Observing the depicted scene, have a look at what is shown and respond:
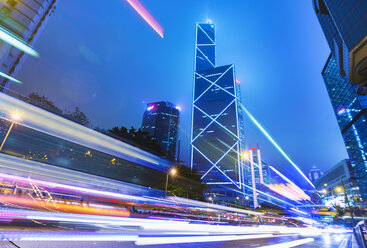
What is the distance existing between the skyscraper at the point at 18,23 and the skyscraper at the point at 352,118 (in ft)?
230

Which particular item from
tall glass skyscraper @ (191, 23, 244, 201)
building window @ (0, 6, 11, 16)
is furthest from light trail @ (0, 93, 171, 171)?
tall glass skyscraper @ (191, 23, 244, 201)

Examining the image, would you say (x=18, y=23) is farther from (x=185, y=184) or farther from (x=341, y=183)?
(x=341, y=183)

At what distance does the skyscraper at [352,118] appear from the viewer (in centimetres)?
5169

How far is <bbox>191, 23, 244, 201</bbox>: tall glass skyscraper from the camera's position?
318 ft

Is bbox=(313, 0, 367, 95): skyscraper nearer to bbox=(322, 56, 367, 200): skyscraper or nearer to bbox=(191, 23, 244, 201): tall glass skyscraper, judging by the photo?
bbox=(322, 56, 367, 200): skyscraper

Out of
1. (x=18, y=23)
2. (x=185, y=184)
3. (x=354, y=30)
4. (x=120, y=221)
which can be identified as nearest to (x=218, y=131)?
(x=185, y=184)

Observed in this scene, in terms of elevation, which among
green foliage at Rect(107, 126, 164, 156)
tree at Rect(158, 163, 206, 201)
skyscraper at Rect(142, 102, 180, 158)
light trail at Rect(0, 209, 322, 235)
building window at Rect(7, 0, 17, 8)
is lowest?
light trail at Rect(0, 209, 322, 235)

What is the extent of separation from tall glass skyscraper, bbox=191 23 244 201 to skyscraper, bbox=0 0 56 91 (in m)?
86.1

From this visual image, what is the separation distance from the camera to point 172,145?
12000 cm

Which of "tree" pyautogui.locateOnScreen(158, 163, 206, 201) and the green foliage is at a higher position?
the green foliage

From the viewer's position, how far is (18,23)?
52.7 ft

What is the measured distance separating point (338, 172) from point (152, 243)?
126777 millimetres

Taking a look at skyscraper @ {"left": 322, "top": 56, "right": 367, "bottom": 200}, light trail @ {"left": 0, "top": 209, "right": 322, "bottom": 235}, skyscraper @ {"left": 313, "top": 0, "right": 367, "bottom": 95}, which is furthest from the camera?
skyscraper @ {"left": 322, "top": 56, "right": 367, "bottom": 200}

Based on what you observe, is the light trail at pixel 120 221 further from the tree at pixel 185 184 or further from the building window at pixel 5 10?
the building window at pixel 5 10
